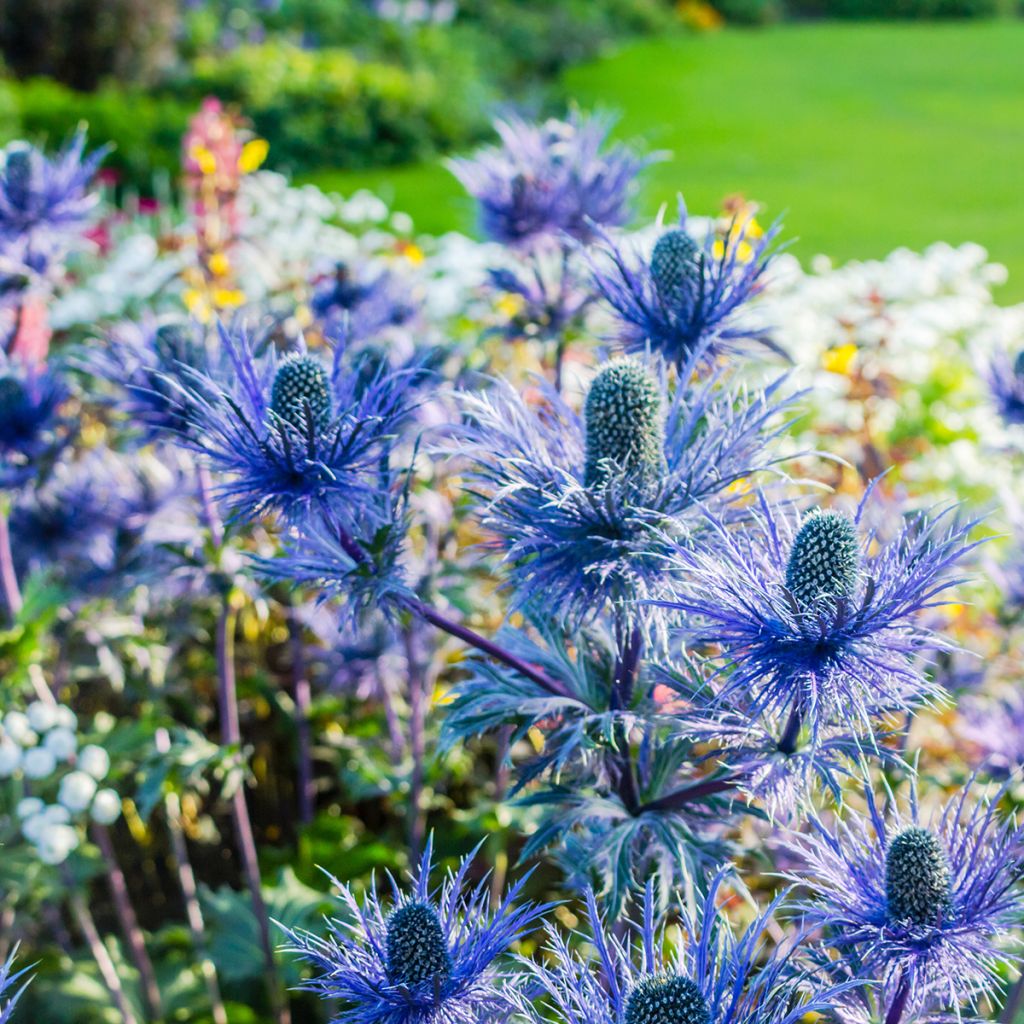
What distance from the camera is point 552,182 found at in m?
2.17

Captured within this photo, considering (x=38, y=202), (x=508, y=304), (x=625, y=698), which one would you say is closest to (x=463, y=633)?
(x=625, y=698)

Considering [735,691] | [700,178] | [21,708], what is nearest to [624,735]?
[735,691]

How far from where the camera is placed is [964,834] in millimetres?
1214

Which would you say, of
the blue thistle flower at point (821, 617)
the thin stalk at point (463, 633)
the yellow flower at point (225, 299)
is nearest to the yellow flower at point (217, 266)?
the yellow flower at point (225, 299)

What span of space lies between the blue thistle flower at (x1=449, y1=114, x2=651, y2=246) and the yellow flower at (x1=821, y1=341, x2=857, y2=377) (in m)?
1.15

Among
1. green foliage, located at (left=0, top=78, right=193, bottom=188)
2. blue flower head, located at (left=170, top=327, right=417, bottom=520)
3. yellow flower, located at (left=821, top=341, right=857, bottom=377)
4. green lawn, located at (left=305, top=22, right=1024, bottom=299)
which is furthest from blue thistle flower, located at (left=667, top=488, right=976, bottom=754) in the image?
green foliage, located at (left=0, top=78, right=193, bottom=188)

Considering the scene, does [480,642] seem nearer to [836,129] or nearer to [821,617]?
[821,617]

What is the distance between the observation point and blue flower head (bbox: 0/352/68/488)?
6.73ft

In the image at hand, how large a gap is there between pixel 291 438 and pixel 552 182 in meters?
1.01

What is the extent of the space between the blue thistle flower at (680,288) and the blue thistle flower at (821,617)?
45 centimetres

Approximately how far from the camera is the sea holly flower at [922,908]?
3.72 ft

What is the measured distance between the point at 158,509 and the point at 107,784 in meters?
0.56

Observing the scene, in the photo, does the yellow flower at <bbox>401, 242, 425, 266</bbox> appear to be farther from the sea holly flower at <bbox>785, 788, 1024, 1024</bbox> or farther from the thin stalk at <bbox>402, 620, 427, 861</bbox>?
the sea holly flower at <bbox>785, 788, 1024, 1024</bbox>

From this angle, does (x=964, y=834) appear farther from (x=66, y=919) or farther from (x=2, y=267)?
(x=66, y=919)
